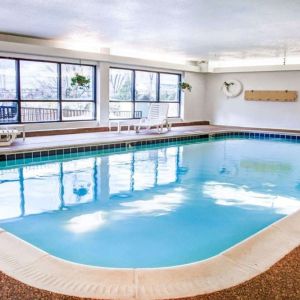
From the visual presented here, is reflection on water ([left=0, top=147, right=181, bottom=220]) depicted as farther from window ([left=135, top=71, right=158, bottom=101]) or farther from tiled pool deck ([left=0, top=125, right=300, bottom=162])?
window ([left=135, top=71, right=158, bottom=101])

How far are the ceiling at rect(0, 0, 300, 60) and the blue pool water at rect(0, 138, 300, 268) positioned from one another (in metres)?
2.65

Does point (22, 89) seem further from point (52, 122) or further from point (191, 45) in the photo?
point (191, 45)

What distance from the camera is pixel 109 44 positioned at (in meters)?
9.75

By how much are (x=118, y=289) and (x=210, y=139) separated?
9.43 meters

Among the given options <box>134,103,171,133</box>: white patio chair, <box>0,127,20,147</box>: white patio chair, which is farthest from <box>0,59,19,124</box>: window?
<box>134,103,171,133</box>: white patio chair

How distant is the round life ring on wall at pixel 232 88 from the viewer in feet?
44.8

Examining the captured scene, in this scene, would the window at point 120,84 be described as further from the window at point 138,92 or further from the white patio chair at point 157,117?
the white patio chair at point 157,117

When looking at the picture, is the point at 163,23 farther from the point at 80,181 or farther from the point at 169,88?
the point at 169,88

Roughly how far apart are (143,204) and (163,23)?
3544 millimetres

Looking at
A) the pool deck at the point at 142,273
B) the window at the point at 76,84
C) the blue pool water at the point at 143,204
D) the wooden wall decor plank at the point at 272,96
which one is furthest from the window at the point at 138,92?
the pool deck at the point at 142,273

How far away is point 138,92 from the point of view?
40.6 feet

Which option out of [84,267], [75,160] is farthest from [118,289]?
[75,160]

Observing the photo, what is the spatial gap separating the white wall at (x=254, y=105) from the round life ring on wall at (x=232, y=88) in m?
0.15

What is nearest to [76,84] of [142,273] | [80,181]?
[80,181]
